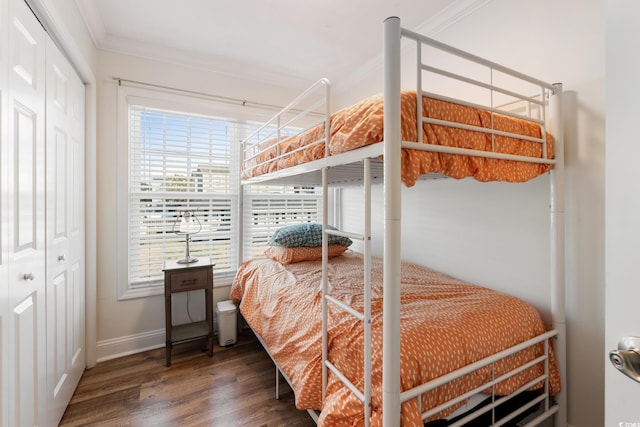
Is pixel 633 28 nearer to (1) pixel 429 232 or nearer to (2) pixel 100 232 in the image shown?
(1) pixel 429 232

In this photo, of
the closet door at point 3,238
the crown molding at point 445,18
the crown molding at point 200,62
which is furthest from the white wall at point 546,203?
the closet door at point 3,238

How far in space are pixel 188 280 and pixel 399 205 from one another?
2.07 meters

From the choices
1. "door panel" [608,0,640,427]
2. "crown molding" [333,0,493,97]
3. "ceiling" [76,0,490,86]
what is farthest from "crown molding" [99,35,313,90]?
"door panel" [608,0,640,427]

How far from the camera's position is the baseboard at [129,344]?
7.88 feet

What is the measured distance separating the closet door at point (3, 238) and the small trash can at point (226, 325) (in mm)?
1529

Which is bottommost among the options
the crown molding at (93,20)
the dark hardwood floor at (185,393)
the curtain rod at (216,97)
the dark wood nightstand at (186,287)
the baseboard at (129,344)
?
the dark hardwood floor at (185,393)

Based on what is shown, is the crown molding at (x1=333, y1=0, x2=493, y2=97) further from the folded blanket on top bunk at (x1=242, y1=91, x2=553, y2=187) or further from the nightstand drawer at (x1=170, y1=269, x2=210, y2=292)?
the nightstand drawer at (x1=170, y1=269, x2=210, y2=292)

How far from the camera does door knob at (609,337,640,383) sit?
50 cm

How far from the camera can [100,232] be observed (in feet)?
7.85

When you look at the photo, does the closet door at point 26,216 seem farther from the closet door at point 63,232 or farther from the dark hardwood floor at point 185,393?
the dark hardwood floor at point 185,393

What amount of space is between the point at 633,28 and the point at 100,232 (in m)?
3.08

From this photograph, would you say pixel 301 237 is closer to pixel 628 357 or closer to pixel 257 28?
pixel 257 28

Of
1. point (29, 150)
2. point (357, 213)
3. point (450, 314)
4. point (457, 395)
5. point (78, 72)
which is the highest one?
point (78, 72)

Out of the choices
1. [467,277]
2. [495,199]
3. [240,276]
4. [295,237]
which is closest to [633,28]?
[495,199]
